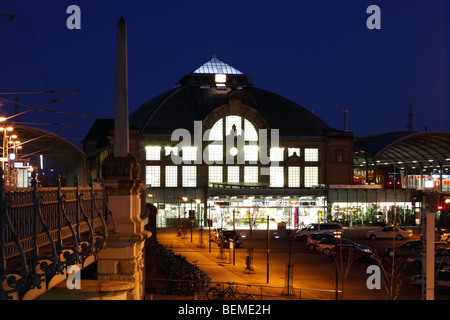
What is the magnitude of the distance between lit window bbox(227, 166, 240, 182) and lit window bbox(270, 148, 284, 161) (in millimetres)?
5484

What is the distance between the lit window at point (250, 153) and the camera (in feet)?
291

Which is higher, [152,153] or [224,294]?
[152,153]

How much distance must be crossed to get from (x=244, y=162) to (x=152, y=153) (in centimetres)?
1237

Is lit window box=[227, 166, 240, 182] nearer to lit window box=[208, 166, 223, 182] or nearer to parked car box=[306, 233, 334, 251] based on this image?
lit window box=[208, 166, 223, 182]

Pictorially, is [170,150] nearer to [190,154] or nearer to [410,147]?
[190,154]

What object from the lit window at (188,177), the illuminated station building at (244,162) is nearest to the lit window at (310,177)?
the illuminated station building at (244,162)

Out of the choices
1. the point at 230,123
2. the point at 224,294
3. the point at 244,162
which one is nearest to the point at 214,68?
the point at 230,123

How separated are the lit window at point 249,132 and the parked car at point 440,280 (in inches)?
2180

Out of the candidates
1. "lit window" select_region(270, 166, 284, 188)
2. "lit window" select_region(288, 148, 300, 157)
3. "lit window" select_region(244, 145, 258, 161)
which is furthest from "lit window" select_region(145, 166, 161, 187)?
"lit window" select_region(288, 148, 300, 157)

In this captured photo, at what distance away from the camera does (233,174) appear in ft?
291

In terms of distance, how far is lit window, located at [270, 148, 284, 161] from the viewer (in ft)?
296

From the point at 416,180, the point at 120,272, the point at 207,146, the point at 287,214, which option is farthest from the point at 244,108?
the point at 120,272

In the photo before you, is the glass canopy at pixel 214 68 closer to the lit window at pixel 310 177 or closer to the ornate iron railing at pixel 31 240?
the lit window at pixel 310 177

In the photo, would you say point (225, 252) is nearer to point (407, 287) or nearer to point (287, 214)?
point (407, 287)
